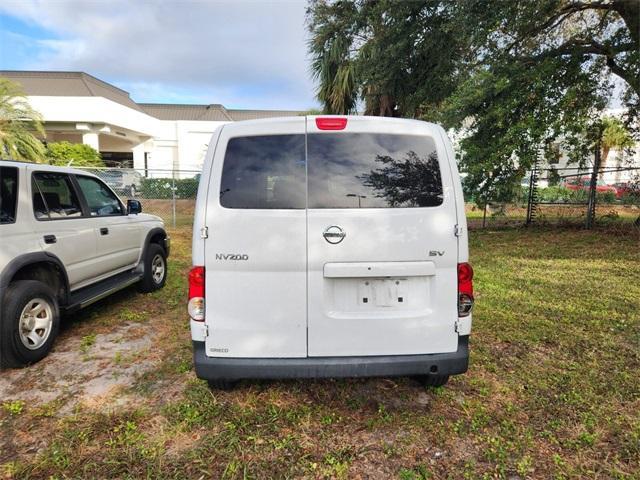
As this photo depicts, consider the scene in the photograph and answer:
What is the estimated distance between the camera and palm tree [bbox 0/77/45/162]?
16.5 m

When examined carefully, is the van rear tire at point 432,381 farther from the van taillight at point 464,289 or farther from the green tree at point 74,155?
the green tree at point 74,155

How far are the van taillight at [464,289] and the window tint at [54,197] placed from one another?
149 inches

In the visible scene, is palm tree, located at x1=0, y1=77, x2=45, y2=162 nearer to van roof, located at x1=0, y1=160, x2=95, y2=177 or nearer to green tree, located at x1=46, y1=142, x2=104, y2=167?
green tree, located at x1=46, y1=142, x2=104, y2=167

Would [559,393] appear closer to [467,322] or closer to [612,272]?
[467,322]

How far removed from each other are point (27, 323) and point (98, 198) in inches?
76.5

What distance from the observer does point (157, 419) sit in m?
2.92

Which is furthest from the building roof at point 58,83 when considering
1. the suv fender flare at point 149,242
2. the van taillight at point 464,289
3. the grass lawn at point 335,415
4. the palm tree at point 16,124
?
the van taillight at point 464,289

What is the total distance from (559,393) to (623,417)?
419mm

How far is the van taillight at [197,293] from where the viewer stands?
261cm

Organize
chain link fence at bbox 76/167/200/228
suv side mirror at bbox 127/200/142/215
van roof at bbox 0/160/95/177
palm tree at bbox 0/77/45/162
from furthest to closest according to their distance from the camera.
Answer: palm tree at bbox 0/77/45/162 → chain link fence at bbox 76/167/200/228 → suv side mirror at bbox 127/200/142/215 → van roof at bbox 0/160/95/177

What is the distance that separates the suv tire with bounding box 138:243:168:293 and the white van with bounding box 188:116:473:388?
145 inches

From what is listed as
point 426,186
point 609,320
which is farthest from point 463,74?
point 426,186

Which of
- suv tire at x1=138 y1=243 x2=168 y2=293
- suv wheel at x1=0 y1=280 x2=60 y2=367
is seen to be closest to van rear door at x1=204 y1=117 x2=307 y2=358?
suv wheel at x1=0 y1=280 x2=60 y2=367

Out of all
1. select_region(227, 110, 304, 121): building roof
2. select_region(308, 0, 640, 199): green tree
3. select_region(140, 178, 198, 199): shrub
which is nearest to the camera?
select_region(308, 0, 640, 199): green tree
